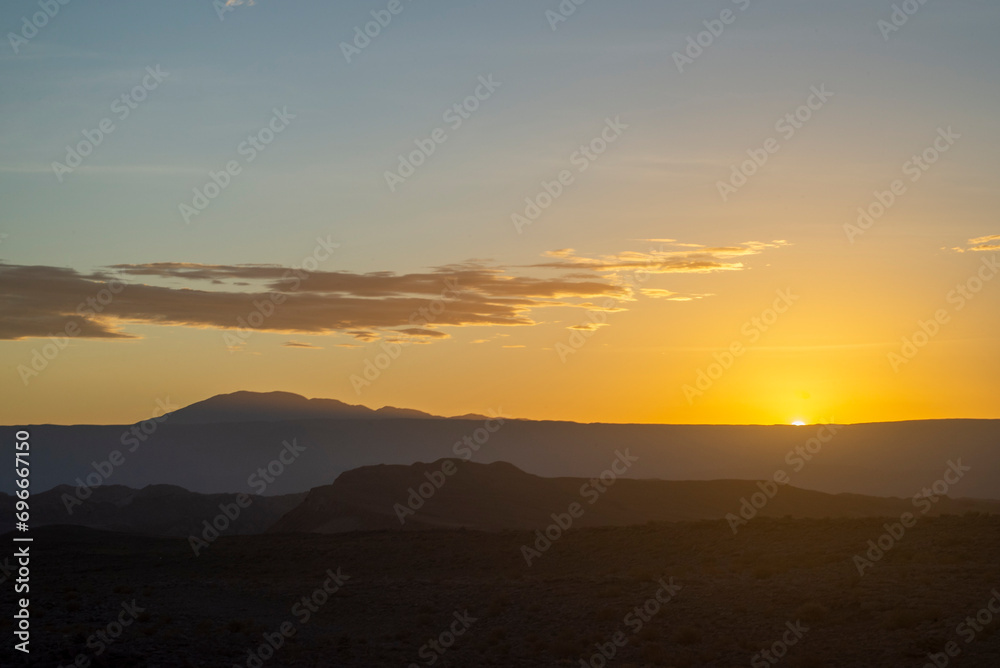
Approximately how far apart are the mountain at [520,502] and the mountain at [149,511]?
11.0 m

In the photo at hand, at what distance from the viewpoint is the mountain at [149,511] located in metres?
61.7

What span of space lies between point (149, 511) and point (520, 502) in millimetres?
30558

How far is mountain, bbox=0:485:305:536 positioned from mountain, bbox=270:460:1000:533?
36.0ft

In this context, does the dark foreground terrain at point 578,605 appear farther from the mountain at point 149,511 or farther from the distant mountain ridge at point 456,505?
the mountain at point 149,511

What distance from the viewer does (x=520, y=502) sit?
59.8m

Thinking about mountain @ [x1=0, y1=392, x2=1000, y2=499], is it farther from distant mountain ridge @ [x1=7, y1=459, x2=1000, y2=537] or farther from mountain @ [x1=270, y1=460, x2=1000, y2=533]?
mountain @ [x1=270, y1=460, x2=1000, y2=533]

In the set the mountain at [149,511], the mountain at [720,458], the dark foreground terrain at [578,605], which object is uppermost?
the mountain at [720,458]

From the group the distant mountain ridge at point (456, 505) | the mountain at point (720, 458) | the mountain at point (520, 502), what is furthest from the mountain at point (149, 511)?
the mountain at point (720, 458)

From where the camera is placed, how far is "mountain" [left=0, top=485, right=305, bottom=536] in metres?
61.7

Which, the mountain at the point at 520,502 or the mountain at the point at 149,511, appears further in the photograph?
the mountain at the point at 149,511

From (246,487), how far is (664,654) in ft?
597

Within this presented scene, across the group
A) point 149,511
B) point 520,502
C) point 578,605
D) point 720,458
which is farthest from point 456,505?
point 720,458

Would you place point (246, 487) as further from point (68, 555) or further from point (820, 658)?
point (820, 658)

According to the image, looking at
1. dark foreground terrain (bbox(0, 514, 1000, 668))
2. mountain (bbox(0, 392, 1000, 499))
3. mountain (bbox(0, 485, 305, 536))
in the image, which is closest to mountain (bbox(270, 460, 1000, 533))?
mountain (bbox(0, 485, 305, 536))
